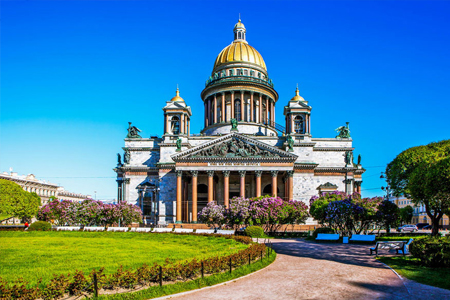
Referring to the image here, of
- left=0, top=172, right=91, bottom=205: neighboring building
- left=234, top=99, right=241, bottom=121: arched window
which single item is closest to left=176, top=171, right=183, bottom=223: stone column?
left=234, top=99, right=241, bottom=121: arched window

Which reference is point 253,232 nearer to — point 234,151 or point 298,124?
point 234,151

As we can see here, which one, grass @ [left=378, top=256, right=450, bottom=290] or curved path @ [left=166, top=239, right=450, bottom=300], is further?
grass @ [left=378, top=256, right=450, bottom=290]

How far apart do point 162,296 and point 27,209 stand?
63.9 meters

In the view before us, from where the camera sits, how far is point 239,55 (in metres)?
75.7

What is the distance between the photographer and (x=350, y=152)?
61.1 m

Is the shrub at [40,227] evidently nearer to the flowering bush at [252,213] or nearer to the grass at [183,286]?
the flowering bush at [252,213]

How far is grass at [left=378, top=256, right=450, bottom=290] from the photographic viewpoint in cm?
1516

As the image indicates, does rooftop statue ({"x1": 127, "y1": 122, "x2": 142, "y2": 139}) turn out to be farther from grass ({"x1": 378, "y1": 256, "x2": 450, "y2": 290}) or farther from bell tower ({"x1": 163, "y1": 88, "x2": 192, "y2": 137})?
grass ({"x1": 378, "y1": 256, "x2": 450, "y2": 290})

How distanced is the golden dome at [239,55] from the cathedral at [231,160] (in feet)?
12.4

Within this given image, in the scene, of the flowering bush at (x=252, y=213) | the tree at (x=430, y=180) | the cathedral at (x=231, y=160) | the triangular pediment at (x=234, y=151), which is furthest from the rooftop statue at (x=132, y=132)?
the tree at (x=430, y=180)

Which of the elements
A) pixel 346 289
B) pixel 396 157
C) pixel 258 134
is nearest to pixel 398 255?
pixel 346 289

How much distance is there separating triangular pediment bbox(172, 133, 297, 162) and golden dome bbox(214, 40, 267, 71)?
2476 centimetres

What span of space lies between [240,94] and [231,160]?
2060 centimetres

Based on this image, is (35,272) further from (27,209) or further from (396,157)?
(27,209)
